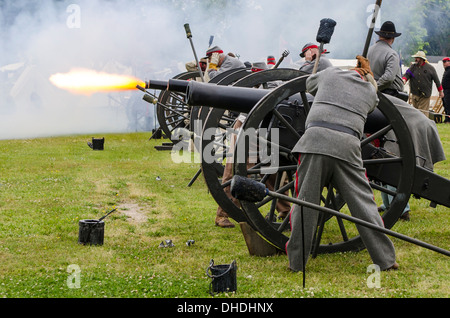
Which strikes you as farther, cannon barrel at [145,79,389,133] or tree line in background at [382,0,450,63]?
tree line in background at [382,0,450,63]

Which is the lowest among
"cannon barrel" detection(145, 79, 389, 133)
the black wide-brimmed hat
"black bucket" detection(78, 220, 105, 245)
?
"black bucket" detection(78, 220, 105, 245)

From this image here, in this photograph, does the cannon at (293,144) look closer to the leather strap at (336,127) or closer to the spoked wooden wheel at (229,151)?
the leather strap at (336,127)

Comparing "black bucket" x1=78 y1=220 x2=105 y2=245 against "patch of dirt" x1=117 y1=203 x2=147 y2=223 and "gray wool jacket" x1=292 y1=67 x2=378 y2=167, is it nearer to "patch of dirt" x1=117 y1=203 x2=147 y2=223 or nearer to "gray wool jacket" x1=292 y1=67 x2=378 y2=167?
"patch of dirt" x1=117 y1=203 x2=147 y2=223

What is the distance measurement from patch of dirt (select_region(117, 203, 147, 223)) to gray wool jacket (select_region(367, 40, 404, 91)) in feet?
9.56

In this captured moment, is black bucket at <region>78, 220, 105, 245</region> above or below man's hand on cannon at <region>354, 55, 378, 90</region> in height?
below

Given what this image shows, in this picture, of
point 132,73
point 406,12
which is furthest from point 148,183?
point 406,12

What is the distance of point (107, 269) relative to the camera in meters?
5.16

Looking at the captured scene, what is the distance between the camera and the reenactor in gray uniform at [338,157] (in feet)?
15.8

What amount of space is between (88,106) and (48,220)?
18.2 m

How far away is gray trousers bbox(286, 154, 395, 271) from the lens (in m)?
4.84

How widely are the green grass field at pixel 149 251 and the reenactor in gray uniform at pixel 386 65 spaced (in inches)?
56.3
